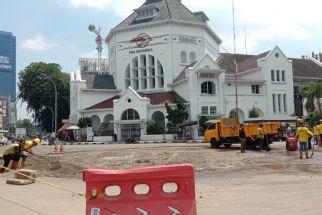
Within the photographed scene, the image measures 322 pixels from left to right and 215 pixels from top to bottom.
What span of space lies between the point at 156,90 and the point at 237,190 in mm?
55874

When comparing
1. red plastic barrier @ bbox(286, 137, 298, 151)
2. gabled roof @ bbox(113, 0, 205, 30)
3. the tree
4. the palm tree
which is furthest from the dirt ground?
the tree

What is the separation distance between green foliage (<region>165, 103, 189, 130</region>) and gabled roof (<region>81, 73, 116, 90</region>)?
17022 mm

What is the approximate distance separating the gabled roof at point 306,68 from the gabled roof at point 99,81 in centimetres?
2841

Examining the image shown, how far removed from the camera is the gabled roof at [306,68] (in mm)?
69938

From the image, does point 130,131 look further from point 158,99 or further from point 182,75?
point 182,75

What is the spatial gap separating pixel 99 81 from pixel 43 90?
15.5 meters

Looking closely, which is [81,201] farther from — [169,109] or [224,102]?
[224,102]

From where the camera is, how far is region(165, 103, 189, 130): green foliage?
55.1 m

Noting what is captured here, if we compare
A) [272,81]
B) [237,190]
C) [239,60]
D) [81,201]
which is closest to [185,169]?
[81,201]

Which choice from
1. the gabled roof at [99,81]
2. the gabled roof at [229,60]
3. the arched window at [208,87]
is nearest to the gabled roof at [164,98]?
the arched window at [208,87]

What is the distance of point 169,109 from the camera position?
55438 millimetres

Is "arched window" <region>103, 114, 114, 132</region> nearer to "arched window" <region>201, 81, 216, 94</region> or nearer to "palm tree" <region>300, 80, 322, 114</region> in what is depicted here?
"arched window" <region>201, 81, 216, 94</region>

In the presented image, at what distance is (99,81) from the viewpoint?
231 feet

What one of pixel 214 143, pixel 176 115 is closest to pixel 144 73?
pixel 176 115
